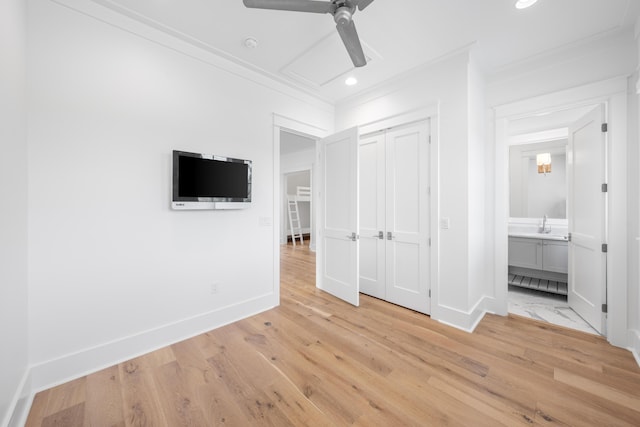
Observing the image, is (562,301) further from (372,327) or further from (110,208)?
(110,208)

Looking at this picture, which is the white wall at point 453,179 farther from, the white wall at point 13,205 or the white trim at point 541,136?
the white wall at point 13,205

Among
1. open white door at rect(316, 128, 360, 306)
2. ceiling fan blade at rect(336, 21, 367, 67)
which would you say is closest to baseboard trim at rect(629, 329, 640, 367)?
open white door at rect(316, 128, 360, 306)

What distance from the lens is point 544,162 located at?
3.94m

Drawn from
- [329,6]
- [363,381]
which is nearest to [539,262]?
[363,381]

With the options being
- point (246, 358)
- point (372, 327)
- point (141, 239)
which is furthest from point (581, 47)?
point (141, 239)

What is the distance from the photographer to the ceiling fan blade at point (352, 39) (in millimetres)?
1660

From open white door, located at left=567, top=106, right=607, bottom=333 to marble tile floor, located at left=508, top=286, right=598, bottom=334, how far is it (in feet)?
0.28

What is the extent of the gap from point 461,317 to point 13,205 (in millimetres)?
3531

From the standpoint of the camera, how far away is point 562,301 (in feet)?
10.6

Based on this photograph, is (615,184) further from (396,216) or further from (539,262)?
(396,216)

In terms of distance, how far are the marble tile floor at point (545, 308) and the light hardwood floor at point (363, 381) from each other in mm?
285

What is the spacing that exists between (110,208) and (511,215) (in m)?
5.39

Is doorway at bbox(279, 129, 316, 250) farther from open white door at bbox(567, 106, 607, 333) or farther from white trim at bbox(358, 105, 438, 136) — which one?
open white door at bbox(567, 106, 607, 333)

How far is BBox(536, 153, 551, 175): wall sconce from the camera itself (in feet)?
12.9
